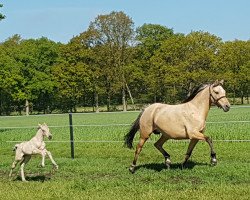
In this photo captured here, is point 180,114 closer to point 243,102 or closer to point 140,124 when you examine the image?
point 140,124

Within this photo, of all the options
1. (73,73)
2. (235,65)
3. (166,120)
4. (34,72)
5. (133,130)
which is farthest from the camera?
(34,72)

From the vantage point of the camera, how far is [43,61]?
263 feet

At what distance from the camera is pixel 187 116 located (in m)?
10.0

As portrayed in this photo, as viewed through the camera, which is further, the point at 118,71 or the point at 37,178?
the point at 118,71

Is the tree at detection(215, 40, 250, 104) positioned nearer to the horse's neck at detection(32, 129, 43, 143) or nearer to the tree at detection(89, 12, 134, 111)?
the tree at detection(89, 12, 134, 111)

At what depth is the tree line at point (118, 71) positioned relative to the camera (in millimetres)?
68812

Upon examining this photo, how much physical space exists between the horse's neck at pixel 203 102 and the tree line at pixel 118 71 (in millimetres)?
56321

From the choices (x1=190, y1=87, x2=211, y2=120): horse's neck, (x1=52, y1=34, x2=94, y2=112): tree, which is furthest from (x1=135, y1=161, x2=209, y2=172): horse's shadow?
(x1=52, y1=34, x2=94, y2=112): tree

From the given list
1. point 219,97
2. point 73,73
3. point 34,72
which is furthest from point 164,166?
point 34,72

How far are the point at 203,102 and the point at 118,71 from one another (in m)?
59.2

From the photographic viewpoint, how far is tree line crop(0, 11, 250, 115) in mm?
68812

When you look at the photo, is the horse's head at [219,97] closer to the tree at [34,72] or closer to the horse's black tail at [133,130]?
the horse's black tail at [133,130]

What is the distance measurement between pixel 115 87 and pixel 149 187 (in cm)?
6023

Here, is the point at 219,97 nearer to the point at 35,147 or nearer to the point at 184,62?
the point at 35,147
